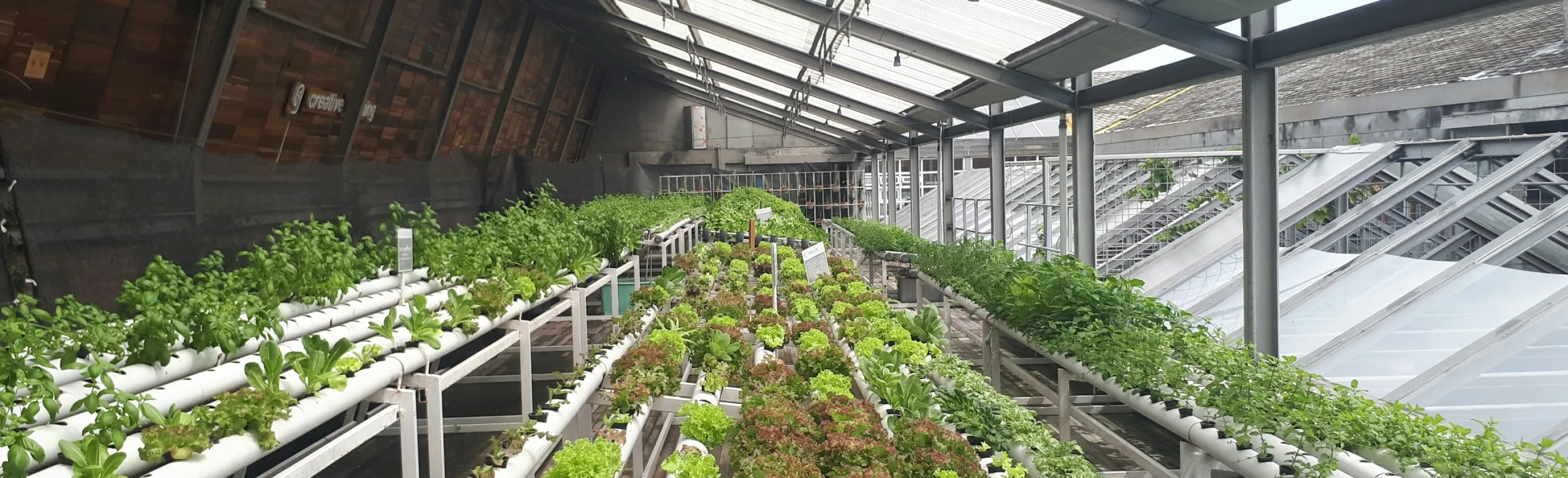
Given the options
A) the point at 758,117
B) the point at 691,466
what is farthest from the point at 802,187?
the point at 691,466

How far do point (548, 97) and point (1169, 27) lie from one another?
12837 millimetres

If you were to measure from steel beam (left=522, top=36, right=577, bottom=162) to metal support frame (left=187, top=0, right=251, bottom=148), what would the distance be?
26.6 ft

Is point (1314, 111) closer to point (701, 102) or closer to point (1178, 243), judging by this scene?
point (1178, 243)

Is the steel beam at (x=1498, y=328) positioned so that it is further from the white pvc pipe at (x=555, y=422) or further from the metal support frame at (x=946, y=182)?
the metal support frame at (x=946, y=182)

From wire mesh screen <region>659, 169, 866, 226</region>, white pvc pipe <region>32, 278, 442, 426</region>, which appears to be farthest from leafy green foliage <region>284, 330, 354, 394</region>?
wire mesh screen <region>659, 169, 866, 226</region>

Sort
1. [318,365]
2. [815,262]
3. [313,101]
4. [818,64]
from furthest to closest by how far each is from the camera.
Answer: [818,64] < [313,101] < [815,262] < [318,365]

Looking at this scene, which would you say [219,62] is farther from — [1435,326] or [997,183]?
[997,183]

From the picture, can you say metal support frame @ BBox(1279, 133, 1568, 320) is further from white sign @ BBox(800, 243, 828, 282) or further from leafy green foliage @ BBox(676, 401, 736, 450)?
leafy green foliage @ BBox(676, 401, 736, 450)

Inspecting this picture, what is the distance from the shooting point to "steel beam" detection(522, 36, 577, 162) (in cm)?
1568

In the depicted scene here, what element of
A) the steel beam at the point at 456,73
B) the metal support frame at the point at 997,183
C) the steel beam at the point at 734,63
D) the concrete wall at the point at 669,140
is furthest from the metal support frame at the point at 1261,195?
the concrete wall at the point at 669,140

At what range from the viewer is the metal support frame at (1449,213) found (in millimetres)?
4566

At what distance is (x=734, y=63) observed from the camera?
11875 mm

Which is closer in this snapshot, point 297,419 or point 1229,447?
point 297,419

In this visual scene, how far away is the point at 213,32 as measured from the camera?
658cm
